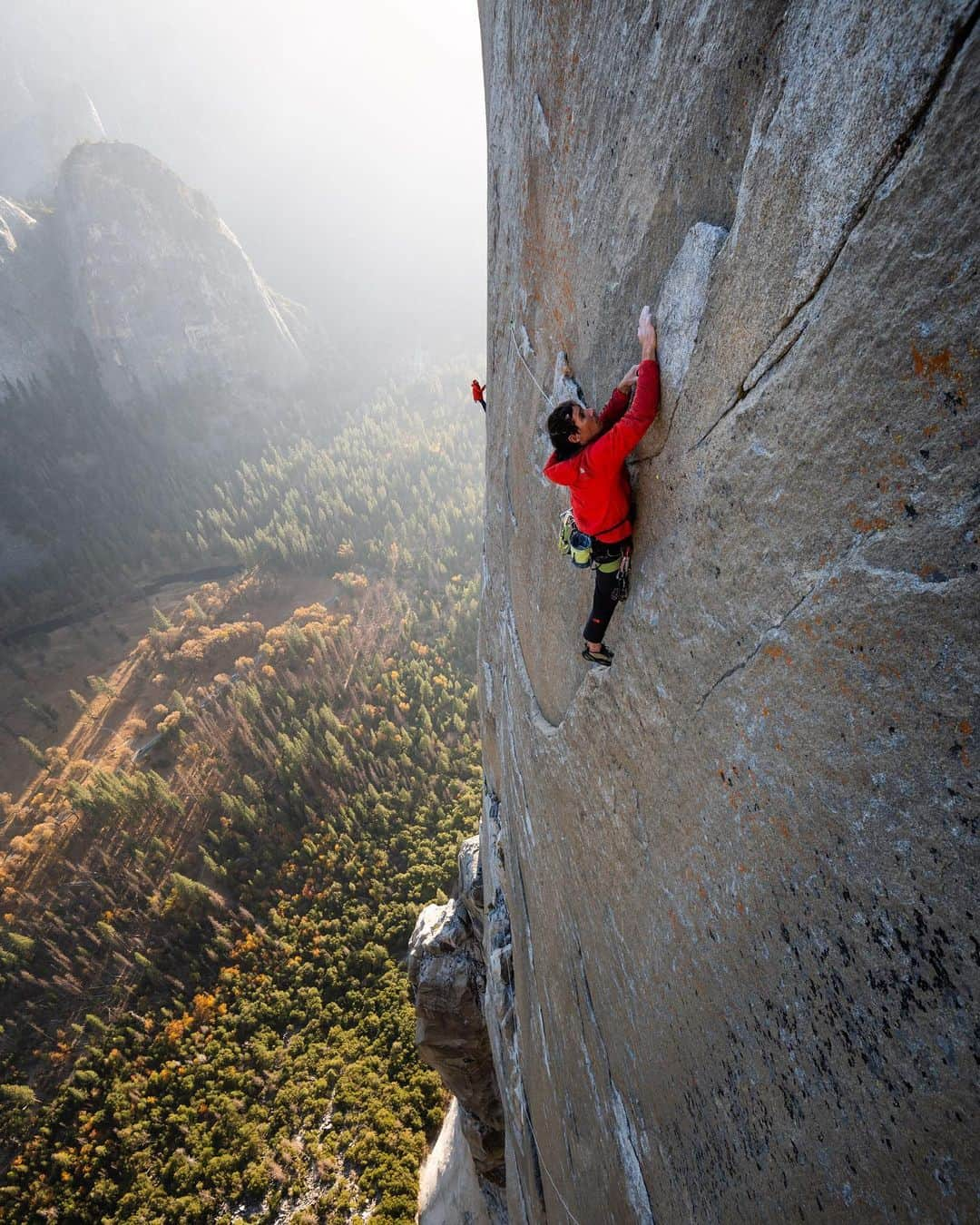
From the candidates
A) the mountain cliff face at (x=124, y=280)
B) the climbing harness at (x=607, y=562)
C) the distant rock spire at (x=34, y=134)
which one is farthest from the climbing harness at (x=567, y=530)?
the distant rock spire at (x=34, y=134)

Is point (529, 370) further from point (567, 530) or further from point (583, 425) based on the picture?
point (583, 425)

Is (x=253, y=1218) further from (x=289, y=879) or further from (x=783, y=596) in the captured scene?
(x=783, y=596)

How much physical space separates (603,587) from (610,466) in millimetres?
745

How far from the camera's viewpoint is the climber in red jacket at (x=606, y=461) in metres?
2.78

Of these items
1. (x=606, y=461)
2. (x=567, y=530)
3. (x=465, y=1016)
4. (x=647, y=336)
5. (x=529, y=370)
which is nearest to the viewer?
(x=647, y=336)

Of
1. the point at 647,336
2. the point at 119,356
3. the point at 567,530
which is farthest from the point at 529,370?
Result: the point at 119,356

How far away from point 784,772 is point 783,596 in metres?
0.67

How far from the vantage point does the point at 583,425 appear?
308 centimetres

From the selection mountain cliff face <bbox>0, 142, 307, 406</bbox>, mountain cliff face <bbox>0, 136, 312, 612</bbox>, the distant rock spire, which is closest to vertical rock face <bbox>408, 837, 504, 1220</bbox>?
mountain cliff face <bbox>0, 136, 312, 612</bbox>

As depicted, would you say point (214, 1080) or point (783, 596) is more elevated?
point (783, 596)

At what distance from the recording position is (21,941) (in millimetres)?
23266

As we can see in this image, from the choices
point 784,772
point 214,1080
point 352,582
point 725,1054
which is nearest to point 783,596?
point 784,772

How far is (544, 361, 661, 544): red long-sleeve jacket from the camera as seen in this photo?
277cm

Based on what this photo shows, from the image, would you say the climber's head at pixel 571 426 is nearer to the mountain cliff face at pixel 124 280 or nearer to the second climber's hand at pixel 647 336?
the second climber's hand at pixel 647 336
